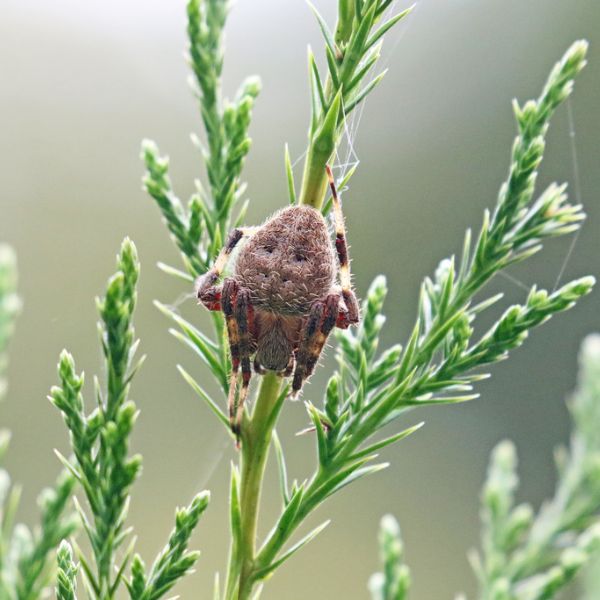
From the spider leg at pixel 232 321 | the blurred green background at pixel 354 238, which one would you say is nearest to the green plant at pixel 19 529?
the spider leg at pixel 232 321

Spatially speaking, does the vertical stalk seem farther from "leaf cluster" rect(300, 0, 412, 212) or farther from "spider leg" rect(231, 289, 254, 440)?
"spider leg" rect(231, 289, 254, 440)

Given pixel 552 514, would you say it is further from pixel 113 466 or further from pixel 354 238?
pixel 354 238

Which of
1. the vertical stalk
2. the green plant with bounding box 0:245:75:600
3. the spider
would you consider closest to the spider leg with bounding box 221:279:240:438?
the spider

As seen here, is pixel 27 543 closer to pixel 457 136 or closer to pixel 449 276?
pixel 449 276

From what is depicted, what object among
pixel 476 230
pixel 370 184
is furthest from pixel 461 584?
pixel 370 184

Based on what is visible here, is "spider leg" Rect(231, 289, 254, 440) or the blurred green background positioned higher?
the blurred green background

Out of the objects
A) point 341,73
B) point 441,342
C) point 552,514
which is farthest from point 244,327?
point 552,514
